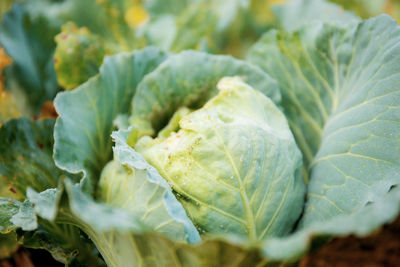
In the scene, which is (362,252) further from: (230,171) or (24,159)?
(24,159)

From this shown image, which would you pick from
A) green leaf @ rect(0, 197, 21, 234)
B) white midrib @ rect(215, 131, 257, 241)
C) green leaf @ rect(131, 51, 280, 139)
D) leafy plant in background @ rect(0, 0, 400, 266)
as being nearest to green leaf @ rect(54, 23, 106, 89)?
leafy plant in background @ rect(0, 0, 400, 266)

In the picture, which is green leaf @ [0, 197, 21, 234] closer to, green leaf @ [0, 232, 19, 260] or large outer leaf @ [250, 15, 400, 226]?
green leaf @ [0, 232, 19, 260]

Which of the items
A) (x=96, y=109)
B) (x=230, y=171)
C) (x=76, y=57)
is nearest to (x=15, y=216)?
(x=96, y=109)

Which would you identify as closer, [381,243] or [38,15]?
[381,243]

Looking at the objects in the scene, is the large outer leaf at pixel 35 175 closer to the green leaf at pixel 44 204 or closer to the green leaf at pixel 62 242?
the green leaf at pixel 62 242

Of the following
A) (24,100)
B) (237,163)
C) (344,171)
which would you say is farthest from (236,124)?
(24,100)

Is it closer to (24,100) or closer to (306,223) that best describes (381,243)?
(306,223)
